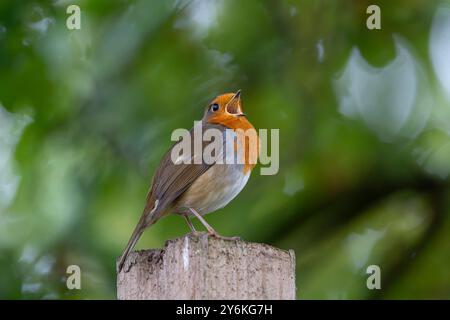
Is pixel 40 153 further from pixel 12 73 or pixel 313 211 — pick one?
pixel 313 211

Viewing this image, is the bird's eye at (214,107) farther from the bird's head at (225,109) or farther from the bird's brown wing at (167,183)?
the bird's brown wing at (167,183)

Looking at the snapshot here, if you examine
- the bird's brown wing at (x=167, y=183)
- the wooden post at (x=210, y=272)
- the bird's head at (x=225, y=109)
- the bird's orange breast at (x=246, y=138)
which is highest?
the bird's head at (x=225, y=109)

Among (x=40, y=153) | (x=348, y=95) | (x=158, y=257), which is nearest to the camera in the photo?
(x=158, y=257)

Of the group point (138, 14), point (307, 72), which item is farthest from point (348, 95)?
point (138, 14)

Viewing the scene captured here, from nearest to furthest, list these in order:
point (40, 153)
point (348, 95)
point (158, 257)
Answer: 1. point (158, 257)
2. point (40, 153)
3. point (348, 95)

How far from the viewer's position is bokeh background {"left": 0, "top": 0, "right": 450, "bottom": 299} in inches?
169

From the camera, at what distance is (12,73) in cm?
444

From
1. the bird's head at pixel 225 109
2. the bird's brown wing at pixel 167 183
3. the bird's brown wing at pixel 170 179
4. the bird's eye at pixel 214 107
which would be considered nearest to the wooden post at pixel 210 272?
the bird's brown wing at pixel 167 183

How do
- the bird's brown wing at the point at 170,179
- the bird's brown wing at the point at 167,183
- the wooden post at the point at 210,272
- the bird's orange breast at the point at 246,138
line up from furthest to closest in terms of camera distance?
1. the bird's orange breast at the point at 246,138
2. the bird's brown wing at the point at 170,179
3. the bird's brown wing at the point at 167,183
4. the wooden post at the point at 210,272

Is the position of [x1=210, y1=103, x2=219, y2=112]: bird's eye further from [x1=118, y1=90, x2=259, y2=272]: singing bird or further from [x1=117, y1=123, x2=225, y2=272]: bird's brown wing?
[x1=117, y1=123, x2=225, y2=272]: bird's brown wing

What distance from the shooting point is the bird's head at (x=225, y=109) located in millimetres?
4562

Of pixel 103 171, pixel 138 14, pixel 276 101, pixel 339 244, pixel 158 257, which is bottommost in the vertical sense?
pixel 158 257

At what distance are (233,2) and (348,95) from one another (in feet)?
2.66

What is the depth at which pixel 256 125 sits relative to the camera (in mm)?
4531
